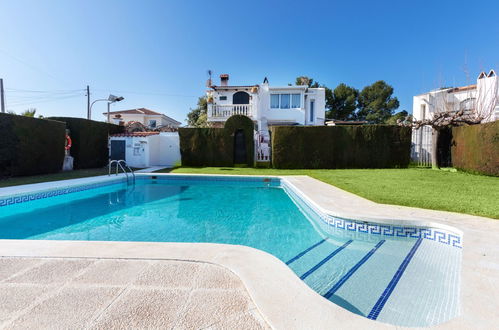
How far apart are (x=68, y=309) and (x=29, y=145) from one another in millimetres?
13686

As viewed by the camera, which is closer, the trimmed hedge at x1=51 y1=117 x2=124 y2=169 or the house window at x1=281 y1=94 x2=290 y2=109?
the trimmed hedge at x1=51 y1=117 x2=124 y2=169

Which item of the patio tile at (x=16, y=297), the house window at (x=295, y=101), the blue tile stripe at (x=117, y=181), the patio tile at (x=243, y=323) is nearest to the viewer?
the patio tile at (x=243, y=323)

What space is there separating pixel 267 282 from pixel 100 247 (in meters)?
2.45

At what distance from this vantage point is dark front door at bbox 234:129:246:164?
17672 millimetres

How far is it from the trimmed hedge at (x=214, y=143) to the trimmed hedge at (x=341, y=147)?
1917 millimetres

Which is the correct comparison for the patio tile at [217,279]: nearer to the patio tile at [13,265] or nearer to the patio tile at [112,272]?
the patio tile at [112,272]

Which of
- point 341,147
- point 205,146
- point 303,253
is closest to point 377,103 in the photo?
point 341,147

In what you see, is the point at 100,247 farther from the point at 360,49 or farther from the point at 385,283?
the point at 360,49

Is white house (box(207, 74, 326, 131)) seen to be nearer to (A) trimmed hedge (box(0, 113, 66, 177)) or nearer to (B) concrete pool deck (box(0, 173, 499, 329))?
(A) trimmed hedge (box(0, 113, 66, 177))

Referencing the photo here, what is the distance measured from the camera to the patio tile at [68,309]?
186 centimetres

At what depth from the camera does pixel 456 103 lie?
23.6 m

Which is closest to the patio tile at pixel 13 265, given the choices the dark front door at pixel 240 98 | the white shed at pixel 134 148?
the white shed at pixel 134 148

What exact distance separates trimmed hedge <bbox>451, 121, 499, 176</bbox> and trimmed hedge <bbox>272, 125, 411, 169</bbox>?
2.92 m

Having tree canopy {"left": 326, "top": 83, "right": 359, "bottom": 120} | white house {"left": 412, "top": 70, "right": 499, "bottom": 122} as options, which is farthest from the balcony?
tree canopy {"left": 326, "top": 83, "right": 359, "bottom": 120}
